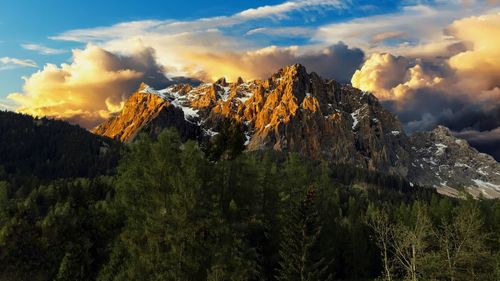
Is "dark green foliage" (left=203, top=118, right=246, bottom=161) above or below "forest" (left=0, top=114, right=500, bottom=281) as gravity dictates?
above

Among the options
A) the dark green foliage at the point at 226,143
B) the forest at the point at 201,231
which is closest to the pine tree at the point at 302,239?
the forest at the point at 201,231

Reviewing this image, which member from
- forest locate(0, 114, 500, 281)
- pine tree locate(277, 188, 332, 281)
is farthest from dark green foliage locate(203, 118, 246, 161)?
pine tree locate(277, 188, 332, 281)

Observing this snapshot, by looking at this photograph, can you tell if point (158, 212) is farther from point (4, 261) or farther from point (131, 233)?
point (4, 261)

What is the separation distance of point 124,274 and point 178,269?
6.58 m

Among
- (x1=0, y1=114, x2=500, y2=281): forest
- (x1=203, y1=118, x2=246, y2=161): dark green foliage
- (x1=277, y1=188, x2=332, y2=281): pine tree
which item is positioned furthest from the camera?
(x1=277, y1=188, x2=332, y2=281): pine tree

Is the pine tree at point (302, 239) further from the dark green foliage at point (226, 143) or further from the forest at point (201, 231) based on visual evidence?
the dark green foliage at point (226, 143)

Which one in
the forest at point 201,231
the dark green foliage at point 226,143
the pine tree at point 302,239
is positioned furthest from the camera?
the pine tree at point 302,239

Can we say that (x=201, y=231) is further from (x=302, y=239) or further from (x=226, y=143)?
(x=302, y=239)

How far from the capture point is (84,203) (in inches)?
2982

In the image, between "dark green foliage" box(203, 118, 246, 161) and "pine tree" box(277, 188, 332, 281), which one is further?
"pine tree" box(277, 188, 332, 281)

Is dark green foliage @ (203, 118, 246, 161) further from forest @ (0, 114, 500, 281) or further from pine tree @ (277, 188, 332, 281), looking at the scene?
pine tree @ (277, 188, 332, 281)

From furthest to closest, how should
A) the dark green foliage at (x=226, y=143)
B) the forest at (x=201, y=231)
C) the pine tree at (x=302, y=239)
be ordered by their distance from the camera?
the pine tree at (x=302, y=239) < the dark green foliage at (x=226, y=143) < the forest at (x=201, y=231)

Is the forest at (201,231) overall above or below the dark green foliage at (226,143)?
below

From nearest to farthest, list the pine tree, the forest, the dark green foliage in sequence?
the forest < the dark green foliage < the pine tree
